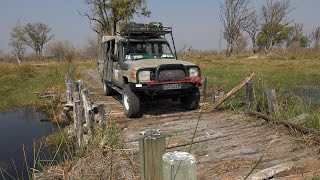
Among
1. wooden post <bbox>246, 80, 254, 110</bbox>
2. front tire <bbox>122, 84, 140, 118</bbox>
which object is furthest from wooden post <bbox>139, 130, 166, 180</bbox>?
wooden post <bbox>246, 80, 254, 110</bbox>

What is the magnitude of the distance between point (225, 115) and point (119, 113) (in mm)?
2872

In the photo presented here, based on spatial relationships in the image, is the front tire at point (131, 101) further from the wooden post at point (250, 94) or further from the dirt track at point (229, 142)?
the wooden post at point (250, 94)

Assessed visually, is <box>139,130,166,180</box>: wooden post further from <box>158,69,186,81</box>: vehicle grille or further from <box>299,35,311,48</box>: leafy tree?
<box>299,35,311,48</box>: leafy tree

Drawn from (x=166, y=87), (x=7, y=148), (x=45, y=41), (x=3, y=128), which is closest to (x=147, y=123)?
(x=166, y=87)

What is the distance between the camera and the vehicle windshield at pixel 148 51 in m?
8.98

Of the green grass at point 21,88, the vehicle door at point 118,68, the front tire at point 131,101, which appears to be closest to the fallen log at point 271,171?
the front tire at point 131,101

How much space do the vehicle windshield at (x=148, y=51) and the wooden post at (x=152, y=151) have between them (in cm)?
620

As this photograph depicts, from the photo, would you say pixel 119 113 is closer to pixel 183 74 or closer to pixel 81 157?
pixel 183 74

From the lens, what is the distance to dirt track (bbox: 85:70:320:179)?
4.48 metres

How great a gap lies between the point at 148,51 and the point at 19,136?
5619 mm

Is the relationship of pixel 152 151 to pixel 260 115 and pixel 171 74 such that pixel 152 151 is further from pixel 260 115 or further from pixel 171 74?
pixel 171 74

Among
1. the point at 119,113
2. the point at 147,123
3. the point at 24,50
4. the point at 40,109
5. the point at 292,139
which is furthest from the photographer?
the point at 24,50

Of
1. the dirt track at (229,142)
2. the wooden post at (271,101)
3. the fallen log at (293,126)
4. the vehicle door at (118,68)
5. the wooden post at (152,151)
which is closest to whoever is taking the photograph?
the wooden post at (152,151)

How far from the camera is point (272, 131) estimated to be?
6297mm
